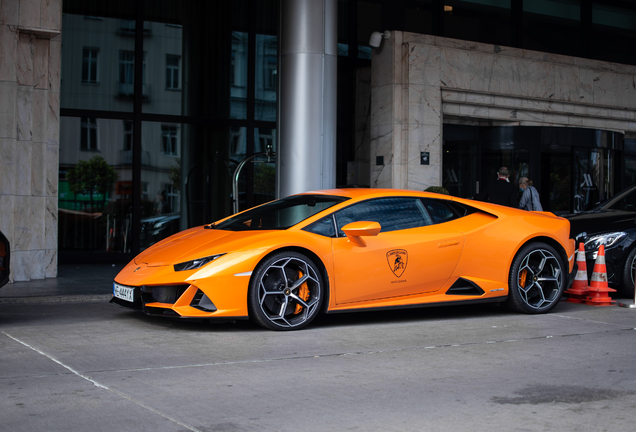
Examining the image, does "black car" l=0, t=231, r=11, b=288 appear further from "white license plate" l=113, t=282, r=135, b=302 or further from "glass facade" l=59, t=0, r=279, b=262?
"glass facade" l=59, t=0, r=279, b=262

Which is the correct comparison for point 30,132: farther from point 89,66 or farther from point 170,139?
point 170,139

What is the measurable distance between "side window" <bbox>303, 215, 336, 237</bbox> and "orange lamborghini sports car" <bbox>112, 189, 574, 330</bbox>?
0.01 meters

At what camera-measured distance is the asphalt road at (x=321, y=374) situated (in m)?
4.04

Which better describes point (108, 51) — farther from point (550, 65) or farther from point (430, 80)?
point (550, 65)

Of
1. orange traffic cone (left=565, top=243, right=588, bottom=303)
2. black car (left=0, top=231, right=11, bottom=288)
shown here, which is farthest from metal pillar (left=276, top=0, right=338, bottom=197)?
black car (left=0, top=231, right=11, bottom=288)

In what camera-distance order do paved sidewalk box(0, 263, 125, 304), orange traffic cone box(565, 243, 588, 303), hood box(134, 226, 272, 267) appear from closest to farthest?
hood box(134, 226, 272, 267) → paved sidewalk box(0, 263, 125, 304) → orange traffic cone box(565, 243, 588, 303)

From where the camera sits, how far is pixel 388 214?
7410 mm

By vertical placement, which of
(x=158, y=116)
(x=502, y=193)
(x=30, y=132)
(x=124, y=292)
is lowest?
(x=124, y=292)

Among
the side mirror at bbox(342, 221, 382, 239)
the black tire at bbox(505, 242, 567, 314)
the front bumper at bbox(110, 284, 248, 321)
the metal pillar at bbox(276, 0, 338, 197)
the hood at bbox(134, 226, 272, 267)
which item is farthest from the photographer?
the metal pillar at bbox(276, 0, 338, 197)

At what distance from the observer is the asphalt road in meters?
4.04

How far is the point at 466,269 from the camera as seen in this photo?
754 cm

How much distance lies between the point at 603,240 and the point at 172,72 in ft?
29.5

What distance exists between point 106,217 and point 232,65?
4.02m

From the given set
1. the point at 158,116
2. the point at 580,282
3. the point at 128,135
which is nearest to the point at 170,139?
the point at 158,116
